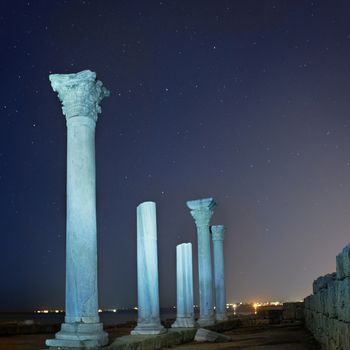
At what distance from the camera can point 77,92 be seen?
592 inches

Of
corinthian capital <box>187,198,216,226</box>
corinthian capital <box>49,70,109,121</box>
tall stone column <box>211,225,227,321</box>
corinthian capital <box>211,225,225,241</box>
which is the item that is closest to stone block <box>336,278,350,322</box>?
corinthian capital <box>49,70,109,121</box>

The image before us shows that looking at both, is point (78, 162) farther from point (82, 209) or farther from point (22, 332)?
point (22, 332)

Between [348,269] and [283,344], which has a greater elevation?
[348,269]

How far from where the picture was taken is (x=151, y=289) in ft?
63.4

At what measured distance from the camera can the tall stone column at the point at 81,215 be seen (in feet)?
44.7

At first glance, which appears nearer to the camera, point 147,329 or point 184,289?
point 147,329

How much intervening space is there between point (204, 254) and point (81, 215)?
49.6ft

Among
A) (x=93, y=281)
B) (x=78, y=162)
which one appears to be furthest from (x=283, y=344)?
(x=78, y=162)

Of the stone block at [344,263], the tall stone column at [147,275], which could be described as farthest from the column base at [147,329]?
the stone block at [344,263]

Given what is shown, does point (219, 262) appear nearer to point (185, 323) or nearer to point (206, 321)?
point (206, 321)

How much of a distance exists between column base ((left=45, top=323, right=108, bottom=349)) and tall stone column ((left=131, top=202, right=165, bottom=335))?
5135 mm

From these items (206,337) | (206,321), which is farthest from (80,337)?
(206,321)

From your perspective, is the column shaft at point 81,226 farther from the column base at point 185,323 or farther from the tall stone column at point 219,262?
the tall stone column at point 219,262

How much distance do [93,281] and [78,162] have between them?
3095 mm
